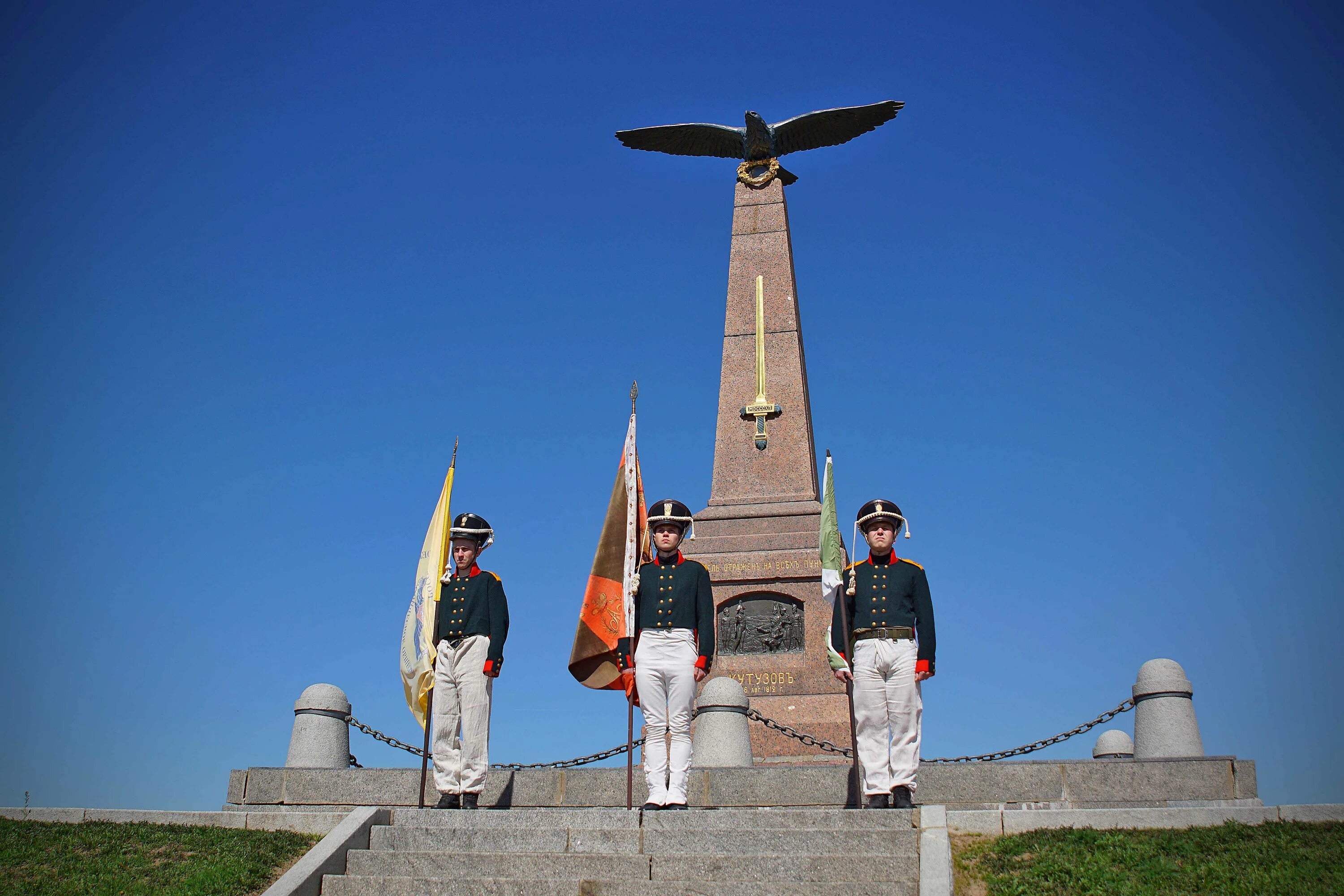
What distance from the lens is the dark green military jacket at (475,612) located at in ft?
24.7

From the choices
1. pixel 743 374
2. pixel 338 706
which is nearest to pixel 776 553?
pixel 743 374

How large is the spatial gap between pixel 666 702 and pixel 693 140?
9649 mm

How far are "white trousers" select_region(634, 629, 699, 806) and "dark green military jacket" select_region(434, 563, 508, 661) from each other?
97 centimetres

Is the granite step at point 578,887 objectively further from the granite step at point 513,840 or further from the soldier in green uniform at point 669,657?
the soldier in green uniform at point 669,657

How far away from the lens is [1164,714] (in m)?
9.39

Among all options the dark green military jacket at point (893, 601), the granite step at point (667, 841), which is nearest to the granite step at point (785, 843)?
the granite step at point (667, 841)

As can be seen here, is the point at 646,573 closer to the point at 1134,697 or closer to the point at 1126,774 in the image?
the point at 1126,774

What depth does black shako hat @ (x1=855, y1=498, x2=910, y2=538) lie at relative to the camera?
727 centimetres

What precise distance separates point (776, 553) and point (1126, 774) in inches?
184

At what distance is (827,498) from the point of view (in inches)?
314

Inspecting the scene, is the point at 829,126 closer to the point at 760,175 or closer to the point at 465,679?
the point at 760,175

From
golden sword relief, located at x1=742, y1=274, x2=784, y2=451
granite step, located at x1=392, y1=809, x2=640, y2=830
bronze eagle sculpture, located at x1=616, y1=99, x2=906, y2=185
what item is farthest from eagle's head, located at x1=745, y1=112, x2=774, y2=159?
granite step, located at x1=392, y1=809, x2=640, y2=830

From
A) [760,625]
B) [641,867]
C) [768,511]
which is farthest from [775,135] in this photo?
[641,867]

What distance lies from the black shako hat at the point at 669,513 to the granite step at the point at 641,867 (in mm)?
2137
